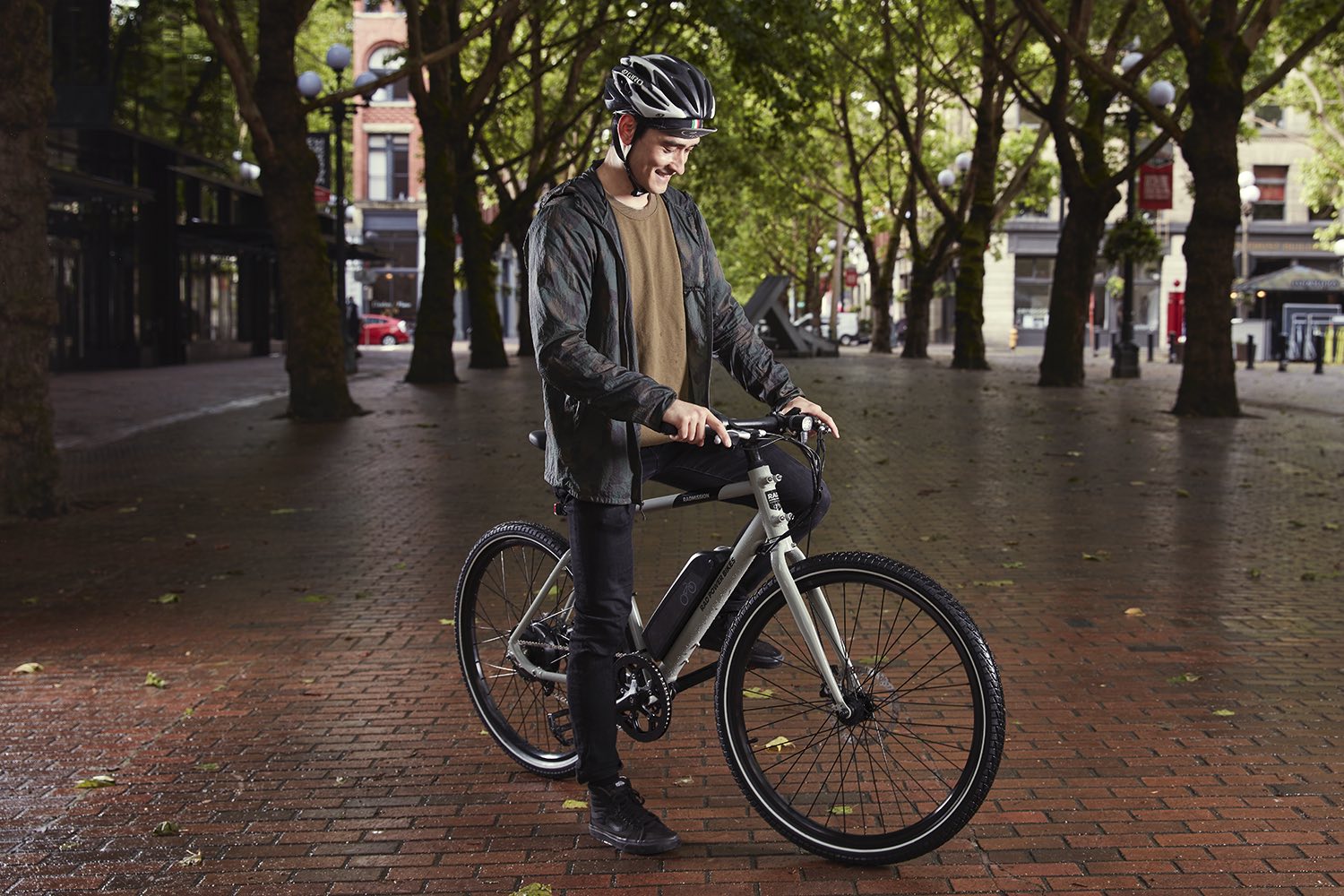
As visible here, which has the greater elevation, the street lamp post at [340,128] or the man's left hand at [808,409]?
the street lamp post at [340,128]

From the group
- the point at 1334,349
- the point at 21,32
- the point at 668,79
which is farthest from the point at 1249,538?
the point at 1334,349

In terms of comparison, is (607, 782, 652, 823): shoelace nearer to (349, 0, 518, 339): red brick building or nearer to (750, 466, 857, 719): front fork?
(750, 466, 857, 719): front fork

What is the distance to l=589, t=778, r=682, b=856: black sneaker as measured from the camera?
4.04 metres

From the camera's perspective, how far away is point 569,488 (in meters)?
3.96

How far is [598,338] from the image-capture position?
3.92 metres

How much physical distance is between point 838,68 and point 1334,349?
1919cm

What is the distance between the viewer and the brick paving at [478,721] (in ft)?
13.1

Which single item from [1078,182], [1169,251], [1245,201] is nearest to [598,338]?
[1078,182]

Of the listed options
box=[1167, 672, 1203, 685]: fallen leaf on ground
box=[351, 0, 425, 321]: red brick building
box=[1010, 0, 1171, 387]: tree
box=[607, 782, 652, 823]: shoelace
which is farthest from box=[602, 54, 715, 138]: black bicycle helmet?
box=[351, 0, 425, 321]: red brick building

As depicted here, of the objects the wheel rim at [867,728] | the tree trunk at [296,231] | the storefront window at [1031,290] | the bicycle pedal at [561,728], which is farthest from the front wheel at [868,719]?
the storefront window at [1031,290]

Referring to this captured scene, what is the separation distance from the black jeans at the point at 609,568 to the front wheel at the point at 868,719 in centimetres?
21

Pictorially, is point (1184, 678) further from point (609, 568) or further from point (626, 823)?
point (609, 568)

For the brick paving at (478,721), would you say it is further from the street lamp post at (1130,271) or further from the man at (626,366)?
the street lamp post at (1130,271)

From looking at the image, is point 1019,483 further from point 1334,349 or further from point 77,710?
point 1334,349
